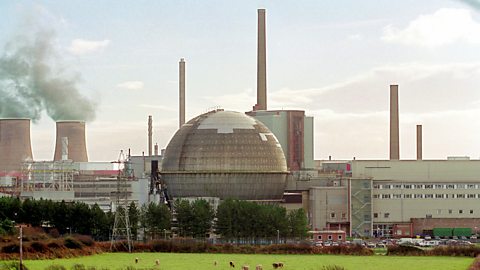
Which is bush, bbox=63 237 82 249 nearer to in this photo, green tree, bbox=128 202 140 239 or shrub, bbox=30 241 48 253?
shrub, bbox=30 241 48 253

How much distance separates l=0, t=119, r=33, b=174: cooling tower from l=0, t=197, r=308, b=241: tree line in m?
32.5

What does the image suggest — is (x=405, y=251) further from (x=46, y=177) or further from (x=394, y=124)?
(x=46, y=177)

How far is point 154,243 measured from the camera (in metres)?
72.8

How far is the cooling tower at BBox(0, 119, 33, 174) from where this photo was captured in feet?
406

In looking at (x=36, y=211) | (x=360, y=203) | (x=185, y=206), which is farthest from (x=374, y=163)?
(x=36, y=211)

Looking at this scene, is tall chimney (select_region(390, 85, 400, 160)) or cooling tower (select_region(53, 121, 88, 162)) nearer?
tall chimney (select_region(390, 85, 400, 160))

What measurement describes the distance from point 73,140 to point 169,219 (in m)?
47.2

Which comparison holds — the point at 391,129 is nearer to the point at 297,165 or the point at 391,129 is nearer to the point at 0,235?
the point at 297,165

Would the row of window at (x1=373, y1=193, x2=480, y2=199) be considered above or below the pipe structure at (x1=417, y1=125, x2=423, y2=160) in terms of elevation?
below

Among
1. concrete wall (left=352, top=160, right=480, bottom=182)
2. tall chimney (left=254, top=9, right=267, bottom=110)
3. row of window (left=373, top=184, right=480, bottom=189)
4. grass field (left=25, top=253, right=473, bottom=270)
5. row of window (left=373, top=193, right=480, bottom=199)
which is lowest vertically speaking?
grass field (left=25, top=253, right=473, bottom=270)

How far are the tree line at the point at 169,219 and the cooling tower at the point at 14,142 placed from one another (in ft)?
107

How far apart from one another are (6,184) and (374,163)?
158 feet

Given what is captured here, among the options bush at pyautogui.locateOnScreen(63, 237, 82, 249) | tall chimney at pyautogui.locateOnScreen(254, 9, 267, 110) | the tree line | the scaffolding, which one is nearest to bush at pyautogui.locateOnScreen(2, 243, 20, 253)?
bush at pyautogui.locateOnScreen(63, 237, 82, 249)

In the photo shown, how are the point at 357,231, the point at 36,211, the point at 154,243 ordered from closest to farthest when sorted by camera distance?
the point at 154,243 < the point at 36,211 < the point at 357,231
